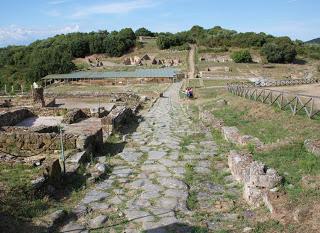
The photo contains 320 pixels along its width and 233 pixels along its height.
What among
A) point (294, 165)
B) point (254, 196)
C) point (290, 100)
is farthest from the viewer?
point (290, 100)

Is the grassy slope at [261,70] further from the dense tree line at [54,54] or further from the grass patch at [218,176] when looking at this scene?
the grass patch at [218,176]

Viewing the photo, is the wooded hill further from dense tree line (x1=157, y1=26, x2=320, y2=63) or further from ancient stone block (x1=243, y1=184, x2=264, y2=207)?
ancient stone block (x1=243, y1=184, x2=264, y2=207)

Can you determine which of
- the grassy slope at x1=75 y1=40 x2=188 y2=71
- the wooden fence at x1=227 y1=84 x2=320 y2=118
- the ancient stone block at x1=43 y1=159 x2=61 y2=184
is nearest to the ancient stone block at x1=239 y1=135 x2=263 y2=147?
the wooden fence at x1=227 y1=84 x2=320 y2=118

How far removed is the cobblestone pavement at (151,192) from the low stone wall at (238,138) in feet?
1.81

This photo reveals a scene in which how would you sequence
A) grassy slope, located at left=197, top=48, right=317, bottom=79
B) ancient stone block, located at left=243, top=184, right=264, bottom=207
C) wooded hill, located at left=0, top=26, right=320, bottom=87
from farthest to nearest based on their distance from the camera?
wooded hill, located at left=0, top=26, right=320, bottom=87 < grassy slope, located at left=197, top=48, right=317, bottom=79 < ancient stone block, located at left=243, top=184, right=264, bottom=207

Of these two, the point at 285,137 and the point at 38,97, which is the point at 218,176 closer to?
the point at 285,137

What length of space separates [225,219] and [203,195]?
4.09 ft

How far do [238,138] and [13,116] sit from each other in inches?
458

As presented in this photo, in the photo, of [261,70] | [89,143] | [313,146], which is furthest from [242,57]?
[313,146]

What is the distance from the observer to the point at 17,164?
924 centimetres

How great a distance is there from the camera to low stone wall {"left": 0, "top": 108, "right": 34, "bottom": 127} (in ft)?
56.5

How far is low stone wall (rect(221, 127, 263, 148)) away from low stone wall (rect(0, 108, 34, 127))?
966cm

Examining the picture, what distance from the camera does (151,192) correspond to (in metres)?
7.75

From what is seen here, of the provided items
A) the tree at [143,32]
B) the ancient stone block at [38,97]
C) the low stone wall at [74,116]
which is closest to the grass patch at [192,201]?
the low stone wall at [74,116]
